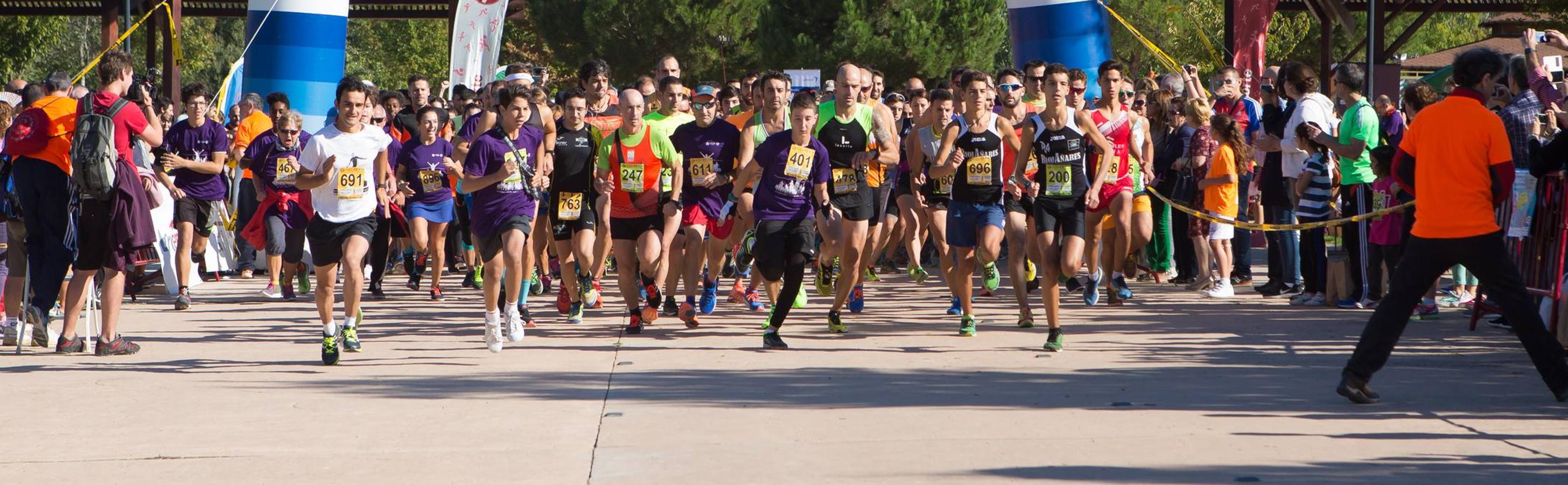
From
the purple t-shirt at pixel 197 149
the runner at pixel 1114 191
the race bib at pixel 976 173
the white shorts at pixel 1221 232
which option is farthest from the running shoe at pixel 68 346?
the white shorts at pixel 1221 232

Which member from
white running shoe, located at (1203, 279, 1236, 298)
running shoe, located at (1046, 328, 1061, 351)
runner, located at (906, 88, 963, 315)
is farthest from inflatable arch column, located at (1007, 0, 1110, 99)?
running shoe, located at (1046, 328, 1061, 351)

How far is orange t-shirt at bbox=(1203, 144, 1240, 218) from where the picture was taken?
13.0 meters

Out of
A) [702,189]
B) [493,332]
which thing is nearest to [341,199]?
[493,332]

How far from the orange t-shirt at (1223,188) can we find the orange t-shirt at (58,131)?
7.90 m

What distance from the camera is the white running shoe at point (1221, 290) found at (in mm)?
12938

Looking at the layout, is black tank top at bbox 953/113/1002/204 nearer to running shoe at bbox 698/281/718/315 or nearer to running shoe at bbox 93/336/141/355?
running shoe at bbox 698/281/718/315

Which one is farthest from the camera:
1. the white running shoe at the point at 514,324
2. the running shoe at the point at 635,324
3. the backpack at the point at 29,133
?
the running shoe at the point at 635,324

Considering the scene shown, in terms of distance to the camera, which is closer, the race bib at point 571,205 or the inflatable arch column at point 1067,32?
the race bib at point 571,205

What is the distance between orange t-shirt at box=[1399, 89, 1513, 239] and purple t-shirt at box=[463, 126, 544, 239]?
15.7ft

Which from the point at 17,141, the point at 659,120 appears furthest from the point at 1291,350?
the point at 17,141

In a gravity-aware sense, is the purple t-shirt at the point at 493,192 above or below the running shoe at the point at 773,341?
above

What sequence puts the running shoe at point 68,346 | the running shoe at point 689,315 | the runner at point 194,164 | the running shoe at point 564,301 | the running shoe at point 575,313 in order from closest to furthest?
the running shoe at point 68,346
the running shoe at point 689,315
the running shoe at point 575,313
the running shoe at point 564,301
the runner at point 194,164

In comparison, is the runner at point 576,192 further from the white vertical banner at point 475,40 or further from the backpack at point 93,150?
the white vertical banner at point 475,40

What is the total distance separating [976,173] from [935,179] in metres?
0.91
